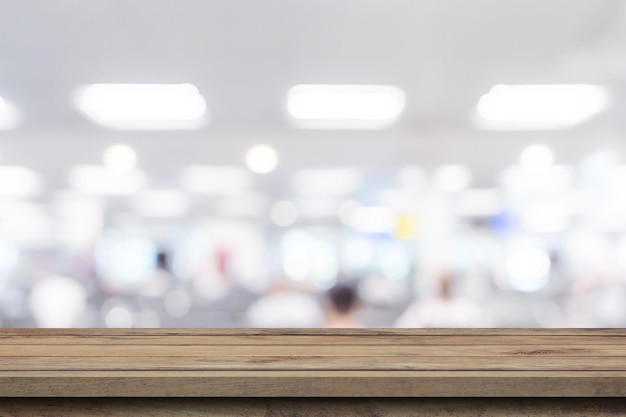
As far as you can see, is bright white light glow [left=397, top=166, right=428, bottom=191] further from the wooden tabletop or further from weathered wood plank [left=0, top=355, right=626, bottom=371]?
weathered wood plank [left=0, top=355, right=626, bottom=371]

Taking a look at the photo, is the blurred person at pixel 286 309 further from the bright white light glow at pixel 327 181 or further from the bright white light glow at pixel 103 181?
the bright white light glow at pixel 103 181

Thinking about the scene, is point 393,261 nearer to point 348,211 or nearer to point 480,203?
point 348,211

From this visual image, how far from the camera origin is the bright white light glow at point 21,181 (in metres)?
2.57

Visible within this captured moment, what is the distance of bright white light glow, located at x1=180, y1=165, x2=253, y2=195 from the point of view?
2605mm

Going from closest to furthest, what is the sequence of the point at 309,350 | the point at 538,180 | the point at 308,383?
1. the point at 308,383
2. the point at 309,350
3. the point at 538,180

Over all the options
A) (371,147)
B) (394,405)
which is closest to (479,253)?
(371,147)

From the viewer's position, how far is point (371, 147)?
2.64 meters

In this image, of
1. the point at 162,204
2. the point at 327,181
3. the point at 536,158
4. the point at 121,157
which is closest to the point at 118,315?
the point at 162,204

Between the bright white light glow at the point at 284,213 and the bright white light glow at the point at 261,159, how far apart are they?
151 millimetres

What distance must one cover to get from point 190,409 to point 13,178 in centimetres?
224

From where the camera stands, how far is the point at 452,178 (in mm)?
2807

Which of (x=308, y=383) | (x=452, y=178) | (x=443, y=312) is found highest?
(x=452, y=178)

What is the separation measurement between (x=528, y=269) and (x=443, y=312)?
53 centimetres

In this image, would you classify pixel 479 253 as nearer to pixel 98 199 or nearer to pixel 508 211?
pixel 508 211
